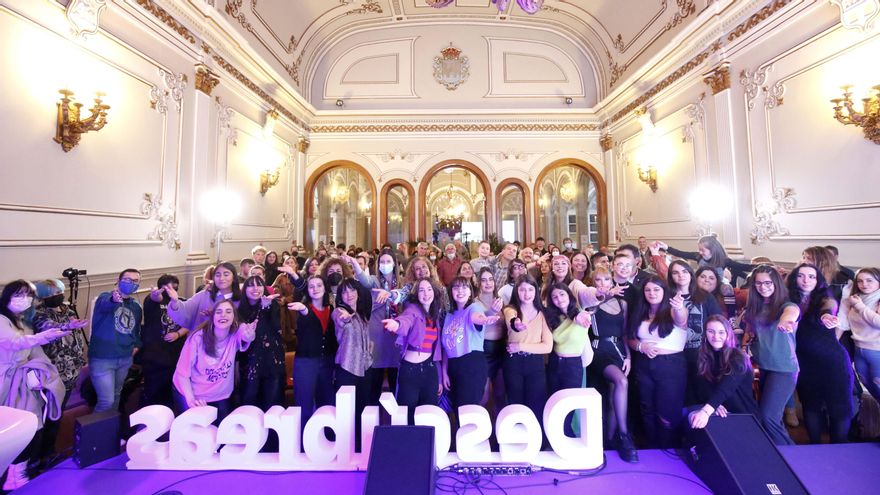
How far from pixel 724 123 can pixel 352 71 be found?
7700mm

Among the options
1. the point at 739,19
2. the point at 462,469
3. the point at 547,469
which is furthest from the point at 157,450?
the point at 739,19

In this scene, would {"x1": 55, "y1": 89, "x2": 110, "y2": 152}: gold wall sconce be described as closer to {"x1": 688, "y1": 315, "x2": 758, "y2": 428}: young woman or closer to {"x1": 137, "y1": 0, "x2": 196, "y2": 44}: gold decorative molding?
{"x1": 137, "y1": 0, "x2": 196, "y2": 44}: gold decorative molding

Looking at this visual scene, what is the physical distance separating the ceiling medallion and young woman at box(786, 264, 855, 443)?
26.1 ft

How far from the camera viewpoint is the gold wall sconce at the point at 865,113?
11.6ft

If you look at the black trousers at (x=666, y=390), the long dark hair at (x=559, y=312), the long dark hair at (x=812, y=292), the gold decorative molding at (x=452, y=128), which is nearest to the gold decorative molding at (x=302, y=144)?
the gold decorative molding at (x=452, y=128)

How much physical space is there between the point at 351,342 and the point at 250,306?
861 millimetres

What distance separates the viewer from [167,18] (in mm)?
4496

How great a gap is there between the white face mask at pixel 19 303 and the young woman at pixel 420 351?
7.29 ft

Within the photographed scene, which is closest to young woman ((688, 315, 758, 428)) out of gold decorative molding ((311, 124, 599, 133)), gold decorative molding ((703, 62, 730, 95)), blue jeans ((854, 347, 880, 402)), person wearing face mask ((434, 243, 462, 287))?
blue jeans ((854, 347, 880, 402))

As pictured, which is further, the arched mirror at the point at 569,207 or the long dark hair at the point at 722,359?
the arched mirror at the point at 569,207

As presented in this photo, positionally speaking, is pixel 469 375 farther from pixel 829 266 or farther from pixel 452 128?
pixel 452 128

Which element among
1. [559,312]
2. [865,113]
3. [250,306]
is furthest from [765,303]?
[250,306]

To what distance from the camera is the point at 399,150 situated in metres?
9.06

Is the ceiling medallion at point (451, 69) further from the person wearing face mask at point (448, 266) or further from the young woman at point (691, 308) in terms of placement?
the young woman at point (691, 308)
